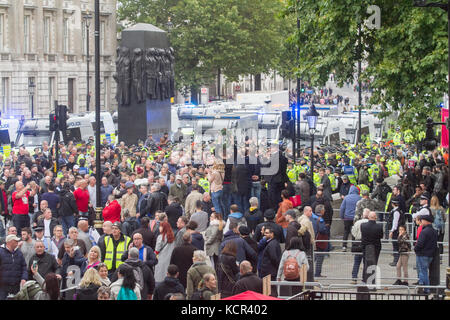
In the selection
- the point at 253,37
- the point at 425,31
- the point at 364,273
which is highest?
the point at 253,37

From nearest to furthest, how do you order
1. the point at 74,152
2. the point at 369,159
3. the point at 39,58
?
1. the point at 369,159
2. the point at 74,152
3. the point at 39,58

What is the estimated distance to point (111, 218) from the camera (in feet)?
64.4

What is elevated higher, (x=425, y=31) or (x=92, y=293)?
(x=425, y=31)

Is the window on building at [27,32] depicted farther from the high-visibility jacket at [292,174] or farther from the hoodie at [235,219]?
the hoodie at [235,219]

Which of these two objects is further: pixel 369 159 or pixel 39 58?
pixel 39 58

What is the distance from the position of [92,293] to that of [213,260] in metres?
4.89

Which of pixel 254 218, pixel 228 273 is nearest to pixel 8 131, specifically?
pixel 254 218

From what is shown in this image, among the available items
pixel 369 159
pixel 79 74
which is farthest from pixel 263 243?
pixel 79 74

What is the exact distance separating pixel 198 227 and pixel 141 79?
25.7 m

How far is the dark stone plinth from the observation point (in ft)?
142

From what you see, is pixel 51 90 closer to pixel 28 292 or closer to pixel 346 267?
pixel 346 267

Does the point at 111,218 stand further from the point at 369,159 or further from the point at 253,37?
the point at 253,37

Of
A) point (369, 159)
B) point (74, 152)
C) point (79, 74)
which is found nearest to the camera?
point (369, 159)

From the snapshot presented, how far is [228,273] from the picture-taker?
14680 mm
